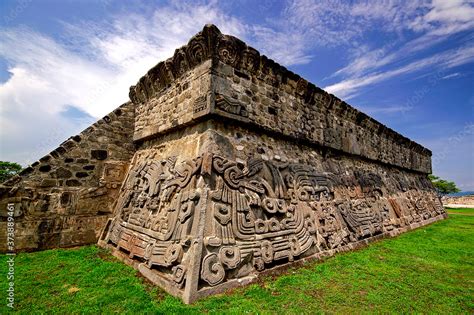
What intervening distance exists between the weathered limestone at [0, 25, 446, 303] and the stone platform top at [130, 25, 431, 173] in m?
0.02

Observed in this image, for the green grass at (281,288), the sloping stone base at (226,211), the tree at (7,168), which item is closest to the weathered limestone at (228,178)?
the sloping stone base at (226,211)

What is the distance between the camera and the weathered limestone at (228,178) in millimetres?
3395

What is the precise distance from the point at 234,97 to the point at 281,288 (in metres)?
3.17

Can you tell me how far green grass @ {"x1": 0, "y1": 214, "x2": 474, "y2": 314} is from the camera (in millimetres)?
2781

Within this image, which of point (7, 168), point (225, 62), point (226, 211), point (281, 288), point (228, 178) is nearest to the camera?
point (281, 288)

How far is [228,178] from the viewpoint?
384 cm

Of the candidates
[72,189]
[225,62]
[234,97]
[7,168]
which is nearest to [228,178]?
[234,97]

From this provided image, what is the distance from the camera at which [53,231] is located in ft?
16.4

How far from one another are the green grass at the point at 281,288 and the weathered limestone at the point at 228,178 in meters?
0.27

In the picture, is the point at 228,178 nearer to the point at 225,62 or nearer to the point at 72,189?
the point at 225,62

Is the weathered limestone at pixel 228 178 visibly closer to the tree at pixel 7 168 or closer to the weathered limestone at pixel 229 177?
the weathered limestone at pixel 229 177

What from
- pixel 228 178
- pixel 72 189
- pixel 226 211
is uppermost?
pixel 228 178

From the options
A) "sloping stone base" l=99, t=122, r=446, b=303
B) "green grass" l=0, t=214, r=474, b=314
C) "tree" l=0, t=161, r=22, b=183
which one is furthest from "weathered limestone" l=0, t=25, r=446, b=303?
"tree" l=0, t=161, r=22, b=183

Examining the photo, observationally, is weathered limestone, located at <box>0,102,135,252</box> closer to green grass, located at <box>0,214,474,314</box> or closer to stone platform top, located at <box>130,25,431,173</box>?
green grass, located at <box>0,214,474,314</box>
